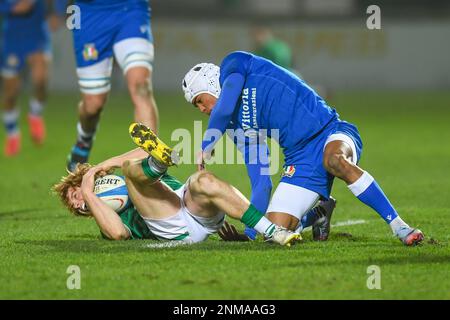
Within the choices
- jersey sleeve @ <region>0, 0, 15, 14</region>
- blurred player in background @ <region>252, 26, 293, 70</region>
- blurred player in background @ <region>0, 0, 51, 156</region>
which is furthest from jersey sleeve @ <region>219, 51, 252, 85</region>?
blurred player in background @ <region>252, 26, 293, 70</region>

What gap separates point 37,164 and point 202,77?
6911 mm

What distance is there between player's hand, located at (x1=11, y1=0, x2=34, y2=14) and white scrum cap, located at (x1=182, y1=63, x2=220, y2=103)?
8623mm

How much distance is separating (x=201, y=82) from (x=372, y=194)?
4.73 ft

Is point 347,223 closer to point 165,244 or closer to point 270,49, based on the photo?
point 165,244

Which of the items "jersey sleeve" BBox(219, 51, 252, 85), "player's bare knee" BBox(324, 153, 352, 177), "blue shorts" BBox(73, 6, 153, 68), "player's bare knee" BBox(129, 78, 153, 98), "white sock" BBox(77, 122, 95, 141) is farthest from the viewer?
"white sock" BBox(77, 122, 95, 141)

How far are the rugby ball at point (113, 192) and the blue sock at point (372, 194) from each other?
5.42ft

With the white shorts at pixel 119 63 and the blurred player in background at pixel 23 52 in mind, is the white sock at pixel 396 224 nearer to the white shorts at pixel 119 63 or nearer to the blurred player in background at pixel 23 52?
the white shorts at pixel 119 63

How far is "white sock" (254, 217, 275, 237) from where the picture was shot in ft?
23.3

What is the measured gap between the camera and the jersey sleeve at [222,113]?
725 cm

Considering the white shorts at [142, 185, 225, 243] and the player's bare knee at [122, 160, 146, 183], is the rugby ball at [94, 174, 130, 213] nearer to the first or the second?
the white shorts at [142, 185, 225, 243]

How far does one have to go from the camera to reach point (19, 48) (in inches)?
611

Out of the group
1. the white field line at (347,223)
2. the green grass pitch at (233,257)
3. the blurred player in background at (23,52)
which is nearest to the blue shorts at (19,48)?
the blurred player in background at (23,52)

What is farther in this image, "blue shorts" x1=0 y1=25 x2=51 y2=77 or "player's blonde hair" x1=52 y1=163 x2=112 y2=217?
"blue shorts" x1=0 y1=25 x2=51 y2=77
